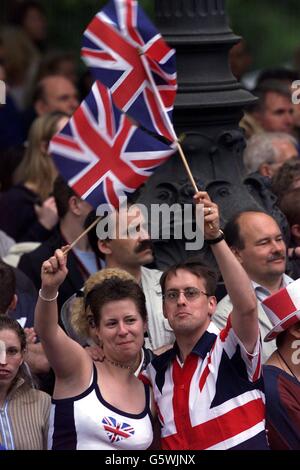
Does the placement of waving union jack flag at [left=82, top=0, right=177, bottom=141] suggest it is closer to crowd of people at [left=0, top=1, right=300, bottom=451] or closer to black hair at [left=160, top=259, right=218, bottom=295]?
black hair at [left=160, top=259, right=218, bottom=295]

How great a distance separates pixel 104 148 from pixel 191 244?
4.27ft

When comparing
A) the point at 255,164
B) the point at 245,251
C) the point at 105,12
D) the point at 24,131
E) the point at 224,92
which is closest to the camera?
the point at 105,12

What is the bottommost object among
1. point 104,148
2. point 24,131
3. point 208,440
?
point 208,440

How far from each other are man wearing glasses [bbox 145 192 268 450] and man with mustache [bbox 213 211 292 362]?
99 centimetres

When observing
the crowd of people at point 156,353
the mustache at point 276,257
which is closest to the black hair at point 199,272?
the crowd of people at point 156,353

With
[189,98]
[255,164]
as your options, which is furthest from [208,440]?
[255,164]

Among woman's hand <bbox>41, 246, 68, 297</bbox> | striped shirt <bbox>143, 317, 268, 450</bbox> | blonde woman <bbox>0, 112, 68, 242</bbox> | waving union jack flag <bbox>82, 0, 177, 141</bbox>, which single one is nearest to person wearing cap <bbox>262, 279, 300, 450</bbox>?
striped shirt <bbox>143, 317, 268, 450</bbox>

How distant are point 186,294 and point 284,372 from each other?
1.84 feet

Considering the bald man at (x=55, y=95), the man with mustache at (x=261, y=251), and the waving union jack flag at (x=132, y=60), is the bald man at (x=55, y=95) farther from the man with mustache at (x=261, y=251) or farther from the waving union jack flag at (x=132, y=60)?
the waving union jack flag at (x=132, y=60)

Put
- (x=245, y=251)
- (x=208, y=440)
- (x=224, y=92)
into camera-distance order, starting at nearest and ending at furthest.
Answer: (x=208, y=440), (x=245, y=251), (x=224, y=92)

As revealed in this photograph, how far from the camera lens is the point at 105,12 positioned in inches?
291

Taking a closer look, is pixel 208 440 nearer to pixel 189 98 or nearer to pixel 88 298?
pixel 88 298

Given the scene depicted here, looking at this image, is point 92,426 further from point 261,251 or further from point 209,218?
point 261,251

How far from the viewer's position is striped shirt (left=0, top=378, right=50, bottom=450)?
7.04m
